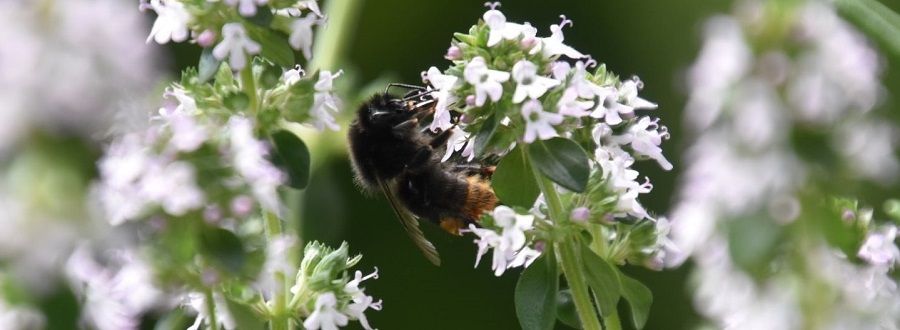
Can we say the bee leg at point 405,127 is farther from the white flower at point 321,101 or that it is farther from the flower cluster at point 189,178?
the flower cluster at point 189,178

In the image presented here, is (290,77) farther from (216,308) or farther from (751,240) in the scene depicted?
(751,240)

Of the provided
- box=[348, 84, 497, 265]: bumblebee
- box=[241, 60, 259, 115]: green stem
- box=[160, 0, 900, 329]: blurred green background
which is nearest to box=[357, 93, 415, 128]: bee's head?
box=[348, 84, 497, 265]: bumblebee

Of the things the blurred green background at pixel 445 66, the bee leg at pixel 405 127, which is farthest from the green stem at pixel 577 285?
the blurred green background at pixel 445 66

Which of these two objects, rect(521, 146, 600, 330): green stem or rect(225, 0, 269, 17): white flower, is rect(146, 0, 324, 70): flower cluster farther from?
rect(521, 146, 600, 330): green stem

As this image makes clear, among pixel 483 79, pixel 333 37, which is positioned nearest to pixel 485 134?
pixel 483 79

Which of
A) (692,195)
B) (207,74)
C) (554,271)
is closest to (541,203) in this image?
(554,271)

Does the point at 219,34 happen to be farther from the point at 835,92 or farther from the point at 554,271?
the point at 835,92
